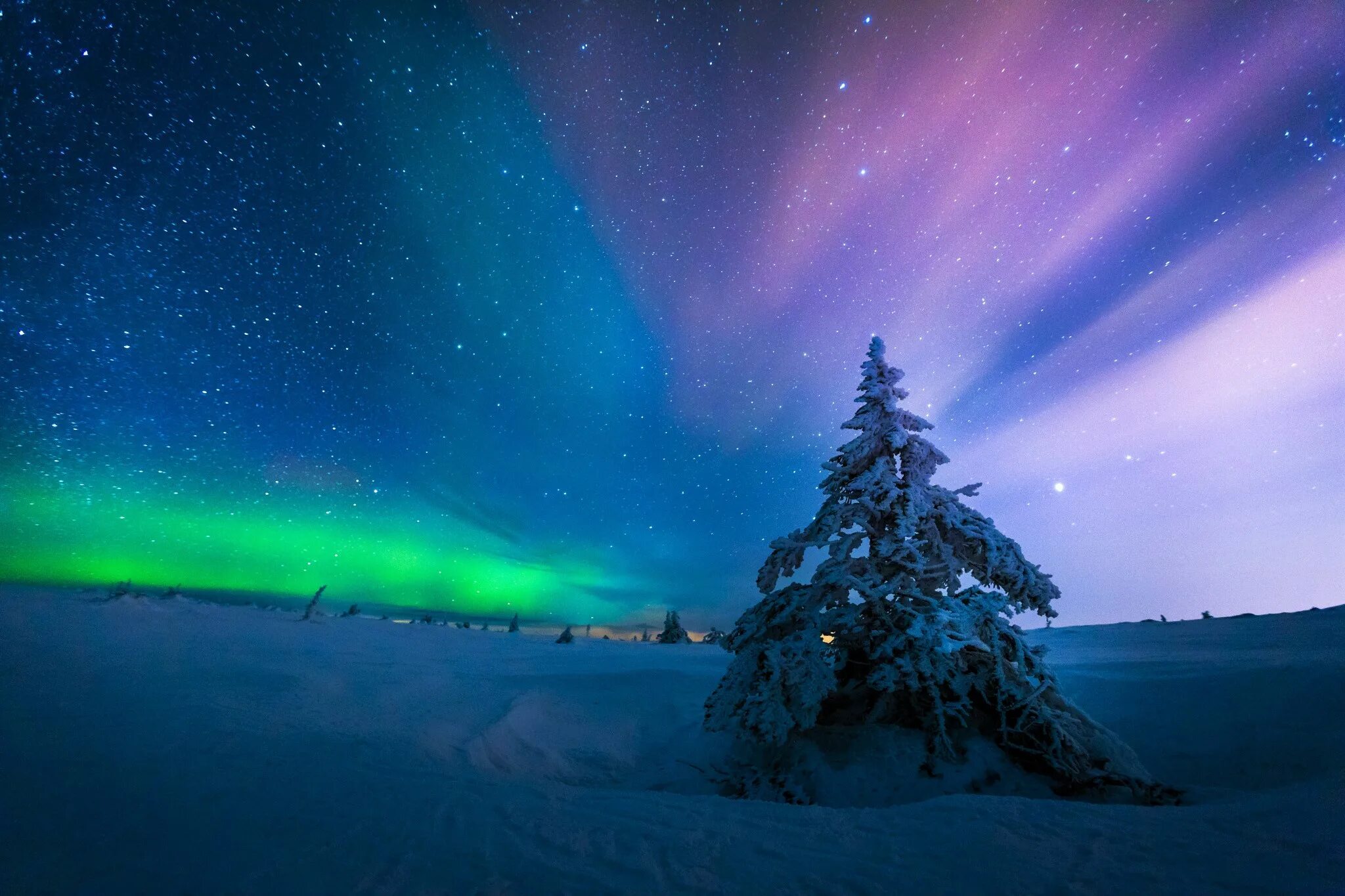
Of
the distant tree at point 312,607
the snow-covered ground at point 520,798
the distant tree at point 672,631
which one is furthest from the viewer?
the distant tree at point 672,631

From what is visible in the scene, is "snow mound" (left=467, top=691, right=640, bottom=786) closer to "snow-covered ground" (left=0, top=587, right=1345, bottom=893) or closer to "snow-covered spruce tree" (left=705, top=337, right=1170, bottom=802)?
"snow-covered ground" (left=0, top=587, right=1345, bottom=893)

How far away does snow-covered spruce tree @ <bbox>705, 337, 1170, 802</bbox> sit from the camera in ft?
24.4

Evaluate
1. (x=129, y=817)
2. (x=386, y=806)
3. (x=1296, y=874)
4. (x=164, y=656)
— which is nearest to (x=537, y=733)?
(x=386, y=806)

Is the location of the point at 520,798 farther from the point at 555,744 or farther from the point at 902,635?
the point at 902,635

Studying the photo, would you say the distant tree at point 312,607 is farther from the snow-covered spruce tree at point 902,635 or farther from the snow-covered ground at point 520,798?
the snow-covered spruce tree at point 902,635

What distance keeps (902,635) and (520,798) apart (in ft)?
20.3

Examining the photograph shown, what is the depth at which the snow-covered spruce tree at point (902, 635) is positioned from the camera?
7.45m

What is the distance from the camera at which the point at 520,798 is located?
4.80 meters

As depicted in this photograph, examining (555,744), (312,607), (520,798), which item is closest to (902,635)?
(520,798)

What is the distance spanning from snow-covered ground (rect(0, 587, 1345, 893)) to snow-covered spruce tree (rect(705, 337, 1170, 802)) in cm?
166

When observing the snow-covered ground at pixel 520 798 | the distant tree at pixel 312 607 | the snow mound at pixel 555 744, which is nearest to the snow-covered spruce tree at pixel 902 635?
the snow-covered ground at pixel 520 798

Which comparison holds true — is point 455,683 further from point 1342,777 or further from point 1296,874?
point 1342,777

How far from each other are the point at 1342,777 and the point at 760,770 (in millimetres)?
6616

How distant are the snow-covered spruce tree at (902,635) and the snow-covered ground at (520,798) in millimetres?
1660
